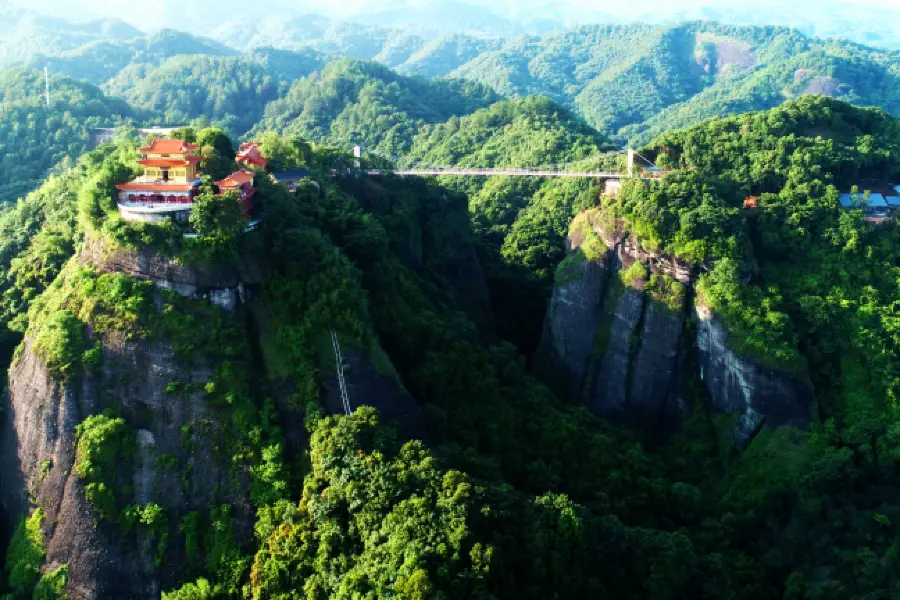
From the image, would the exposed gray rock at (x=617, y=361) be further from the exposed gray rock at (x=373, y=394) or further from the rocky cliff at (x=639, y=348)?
the exposed gray rock at (x=373, y=394)

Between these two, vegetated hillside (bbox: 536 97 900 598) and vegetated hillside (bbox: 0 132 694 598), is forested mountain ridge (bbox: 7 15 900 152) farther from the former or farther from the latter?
vegetated hillside (bbox: 0 132 694 598)

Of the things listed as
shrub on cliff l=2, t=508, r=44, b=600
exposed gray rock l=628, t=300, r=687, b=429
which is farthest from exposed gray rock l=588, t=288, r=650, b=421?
shrub on cliff l=2, t=508, r=44, b=600

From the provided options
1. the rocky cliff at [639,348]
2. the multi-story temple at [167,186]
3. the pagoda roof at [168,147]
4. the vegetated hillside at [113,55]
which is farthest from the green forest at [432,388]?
the vegetated hillside at [113,55]

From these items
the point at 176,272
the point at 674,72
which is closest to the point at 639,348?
the point at 176,272

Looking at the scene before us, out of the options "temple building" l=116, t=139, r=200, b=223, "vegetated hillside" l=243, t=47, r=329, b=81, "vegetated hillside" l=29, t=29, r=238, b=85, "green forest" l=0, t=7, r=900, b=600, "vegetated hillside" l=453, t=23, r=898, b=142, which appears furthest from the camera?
"vegetated hillside" l=243, t=47, r=329, b=81

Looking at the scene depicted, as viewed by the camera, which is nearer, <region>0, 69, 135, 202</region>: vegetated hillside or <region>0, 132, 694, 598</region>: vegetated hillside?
<region>0, 132, 694, 598</region>: vegetated hillside

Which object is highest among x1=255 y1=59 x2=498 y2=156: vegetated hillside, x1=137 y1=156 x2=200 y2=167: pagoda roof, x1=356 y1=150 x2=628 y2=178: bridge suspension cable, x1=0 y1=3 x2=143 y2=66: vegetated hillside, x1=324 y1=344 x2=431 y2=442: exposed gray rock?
x1=137 y1=156 x2=200 y2=167: pagoda roof

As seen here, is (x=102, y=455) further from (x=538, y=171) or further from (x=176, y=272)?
(x=538, y=171)

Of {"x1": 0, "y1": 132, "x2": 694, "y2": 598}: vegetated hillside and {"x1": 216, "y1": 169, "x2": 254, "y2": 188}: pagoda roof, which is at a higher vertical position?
{"x1": 216, "y1": 169, "x2": 254, "y2": 188}: pagoda roof
